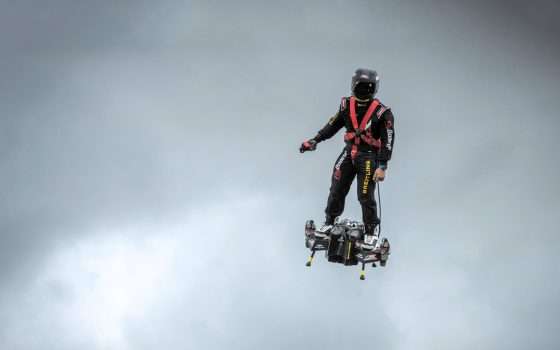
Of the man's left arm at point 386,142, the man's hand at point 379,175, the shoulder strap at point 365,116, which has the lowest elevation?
the man's hand at point 379,175

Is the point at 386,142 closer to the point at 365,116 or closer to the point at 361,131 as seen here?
the point at 361,131

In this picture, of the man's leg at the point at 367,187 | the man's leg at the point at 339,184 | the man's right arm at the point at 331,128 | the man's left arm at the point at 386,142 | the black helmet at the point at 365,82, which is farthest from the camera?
the man's right arm at the point at 331,128

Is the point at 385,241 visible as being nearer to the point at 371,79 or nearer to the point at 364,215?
the point at 364,215

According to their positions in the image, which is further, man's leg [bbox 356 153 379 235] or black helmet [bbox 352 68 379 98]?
man's leg [bbox 356 153 379 235]

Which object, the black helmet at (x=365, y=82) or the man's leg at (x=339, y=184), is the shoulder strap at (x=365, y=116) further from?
the man's leg at (x=339, y=184)

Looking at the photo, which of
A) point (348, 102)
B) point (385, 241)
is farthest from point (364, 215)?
point (348, 102)

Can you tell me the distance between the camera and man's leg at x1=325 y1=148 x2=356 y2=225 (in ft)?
108

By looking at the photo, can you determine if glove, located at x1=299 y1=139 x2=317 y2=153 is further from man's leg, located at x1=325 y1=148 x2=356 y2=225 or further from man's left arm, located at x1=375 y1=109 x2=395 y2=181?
man's left arm, located at x1=375 y1=109 x2=395 y2=181

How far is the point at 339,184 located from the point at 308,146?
1.32 meters

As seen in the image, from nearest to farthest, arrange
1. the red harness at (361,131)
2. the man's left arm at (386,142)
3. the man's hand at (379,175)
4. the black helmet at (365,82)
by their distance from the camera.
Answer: the black helmet at (365,82) → the man's hand at (379,175) → the man's left arm at (386,142) → the red harness at (361,131)

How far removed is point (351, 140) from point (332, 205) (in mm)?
2008

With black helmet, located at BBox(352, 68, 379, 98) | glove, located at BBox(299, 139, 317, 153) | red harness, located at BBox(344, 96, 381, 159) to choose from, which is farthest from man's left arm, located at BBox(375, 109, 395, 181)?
glove, located at BBox(299, 139, 317, 153)

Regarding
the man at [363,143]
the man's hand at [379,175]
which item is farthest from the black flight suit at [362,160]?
the man's hand at [379,175]

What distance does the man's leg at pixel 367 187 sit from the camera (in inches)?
1275
